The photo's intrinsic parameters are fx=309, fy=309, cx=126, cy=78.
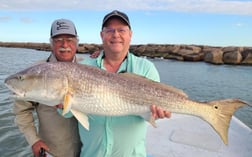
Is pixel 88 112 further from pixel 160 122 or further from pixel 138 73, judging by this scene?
pixel 160 122

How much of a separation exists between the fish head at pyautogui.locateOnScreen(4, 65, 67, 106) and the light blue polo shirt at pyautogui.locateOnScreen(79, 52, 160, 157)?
46 cm

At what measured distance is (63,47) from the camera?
148 inches

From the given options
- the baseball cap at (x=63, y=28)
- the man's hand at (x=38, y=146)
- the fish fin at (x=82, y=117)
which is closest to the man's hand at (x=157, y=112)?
the fish fin at (x=82, y=117)

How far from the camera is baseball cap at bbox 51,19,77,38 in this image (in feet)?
12.3

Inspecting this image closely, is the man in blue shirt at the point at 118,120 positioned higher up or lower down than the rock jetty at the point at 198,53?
higher up

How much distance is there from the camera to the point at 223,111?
3195 mm

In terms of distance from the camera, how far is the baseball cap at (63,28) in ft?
12.3

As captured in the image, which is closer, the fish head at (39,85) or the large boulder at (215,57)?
the fish head at (39,85)

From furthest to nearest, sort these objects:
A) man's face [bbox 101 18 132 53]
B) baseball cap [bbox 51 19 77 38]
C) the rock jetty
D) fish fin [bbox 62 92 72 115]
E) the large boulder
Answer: the large boulder < the rock jetty < baseball cap [bbox 51 19 77 38] < man's face [bbox 101 18 132 53] < fish fin [bbox 62 92 72 115]

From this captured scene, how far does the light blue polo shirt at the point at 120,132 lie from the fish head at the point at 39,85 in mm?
460

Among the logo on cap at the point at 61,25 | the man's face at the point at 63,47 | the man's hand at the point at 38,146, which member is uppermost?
the logo on cap at the point at 61,25

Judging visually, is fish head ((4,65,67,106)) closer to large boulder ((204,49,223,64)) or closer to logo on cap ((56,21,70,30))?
logo on cap ((56,21,70,30))

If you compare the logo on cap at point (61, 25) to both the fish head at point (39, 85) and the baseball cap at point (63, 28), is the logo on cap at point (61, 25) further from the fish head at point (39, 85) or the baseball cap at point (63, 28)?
the fish head at point (39, 85)

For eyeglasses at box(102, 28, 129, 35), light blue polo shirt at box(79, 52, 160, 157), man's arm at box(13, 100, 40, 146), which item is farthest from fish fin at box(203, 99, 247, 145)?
man's arm at box(13, 100, 40, 146)
